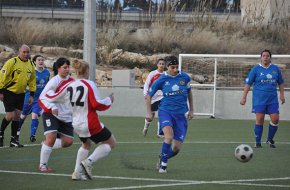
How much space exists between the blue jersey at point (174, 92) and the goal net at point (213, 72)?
44.5 feet

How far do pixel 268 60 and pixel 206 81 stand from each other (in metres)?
11.6

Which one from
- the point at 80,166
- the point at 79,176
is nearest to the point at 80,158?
the point at 80,166

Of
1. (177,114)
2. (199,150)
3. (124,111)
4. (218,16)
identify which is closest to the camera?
(177,114)

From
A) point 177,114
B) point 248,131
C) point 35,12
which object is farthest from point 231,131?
point 35,12

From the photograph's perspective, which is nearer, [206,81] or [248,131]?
[248,131]

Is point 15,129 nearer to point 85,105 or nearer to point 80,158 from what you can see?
point 80,158

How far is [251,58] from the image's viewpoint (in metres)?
27.6

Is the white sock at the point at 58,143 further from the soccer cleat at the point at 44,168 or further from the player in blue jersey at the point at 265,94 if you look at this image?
the player in blue jersey at the point at 265,94

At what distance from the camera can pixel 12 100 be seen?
1619 cm

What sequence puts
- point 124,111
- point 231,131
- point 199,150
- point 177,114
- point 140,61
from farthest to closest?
point 140,61 → point 124,111 → point 231,131 → point 199,150 → point 177,114

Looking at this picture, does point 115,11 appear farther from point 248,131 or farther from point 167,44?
point 248,131

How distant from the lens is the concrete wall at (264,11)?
35.0 meters

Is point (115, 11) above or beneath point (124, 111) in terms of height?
above

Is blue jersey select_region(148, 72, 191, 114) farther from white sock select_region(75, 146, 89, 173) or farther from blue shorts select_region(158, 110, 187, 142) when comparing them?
white sock select_region(75, 146, 89, 173)
